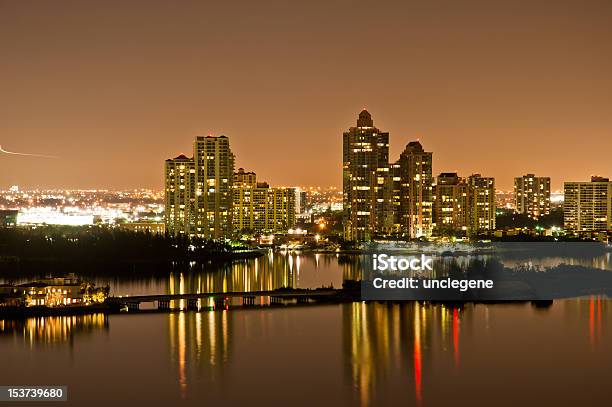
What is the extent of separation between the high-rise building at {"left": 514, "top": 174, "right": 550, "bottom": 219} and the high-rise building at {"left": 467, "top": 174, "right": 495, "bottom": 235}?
214 inches

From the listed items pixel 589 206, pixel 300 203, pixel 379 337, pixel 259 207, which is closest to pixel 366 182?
pixel 259 207

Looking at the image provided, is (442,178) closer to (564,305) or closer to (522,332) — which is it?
(564,305)

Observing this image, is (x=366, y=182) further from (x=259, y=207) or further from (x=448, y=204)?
(x=259, y=207)

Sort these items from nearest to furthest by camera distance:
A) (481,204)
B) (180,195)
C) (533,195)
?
(180,195) → (481,204) → (533,195)

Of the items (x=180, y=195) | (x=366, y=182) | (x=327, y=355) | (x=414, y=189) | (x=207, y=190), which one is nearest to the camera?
(x=327, y=355)

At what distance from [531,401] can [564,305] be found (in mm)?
5598

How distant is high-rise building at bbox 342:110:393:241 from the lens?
2706 cm

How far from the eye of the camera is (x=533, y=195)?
37.7 metres

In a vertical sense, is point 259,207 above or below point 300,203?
above

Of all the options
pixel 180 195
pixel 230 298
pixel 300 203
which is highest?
pixel 180 195

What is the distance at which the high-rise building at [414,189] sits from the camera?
28.1m

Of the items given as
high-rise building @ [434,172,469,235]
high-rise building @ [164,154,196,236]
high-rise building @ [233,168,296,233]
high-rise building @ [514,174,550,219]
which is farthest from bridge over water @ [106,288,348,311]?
high-rise building @ [514,174,550,219]

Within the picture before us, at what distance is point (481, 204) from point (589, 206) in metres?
3.44

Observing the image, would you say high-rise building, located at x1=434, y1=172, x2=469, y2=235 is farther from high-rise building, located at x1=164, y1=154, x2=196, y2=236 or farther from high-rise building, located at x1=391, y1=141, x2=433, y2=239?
high-rise building, located at x1=164, y1=154, x2=196, y2=236
